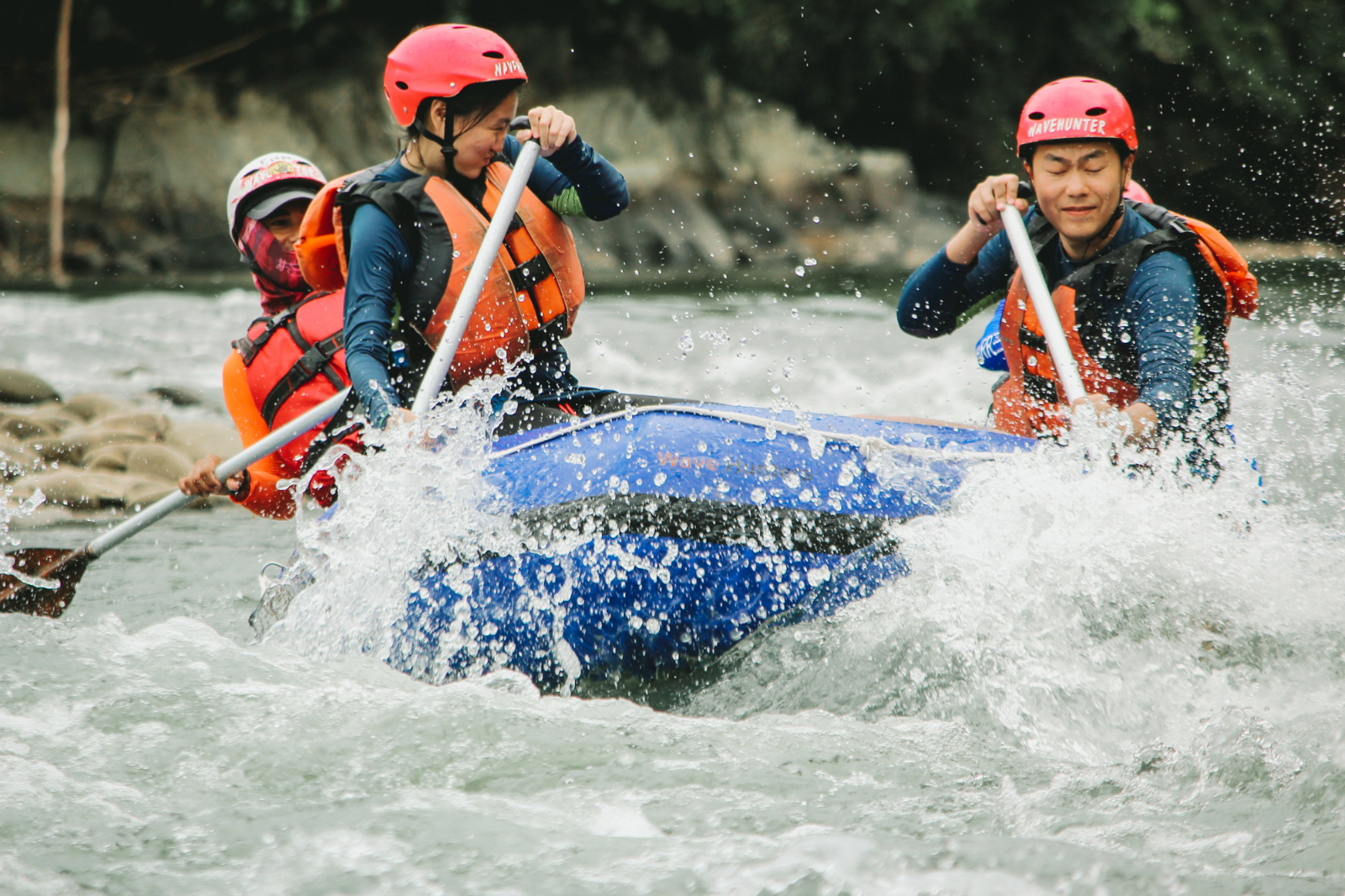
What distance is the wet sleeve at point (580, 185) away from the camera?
3.55 metres

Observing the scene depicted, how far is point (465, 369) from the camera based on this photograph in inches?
136

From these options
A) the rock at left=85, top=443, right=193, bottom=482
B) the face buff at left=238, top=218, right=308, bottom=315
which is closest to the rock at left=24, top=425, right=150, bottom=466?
the rock at left=85, top=443, right=193, bottom=482

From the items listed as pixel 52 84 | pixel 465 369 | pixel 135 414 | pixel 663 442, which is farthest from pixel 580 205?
pixel 52 84

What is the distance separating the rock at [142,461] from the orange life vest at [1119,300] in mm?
4383

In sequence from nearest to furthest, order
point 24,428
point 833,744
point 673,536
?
point 833,744 → point 673,536 → point 24,428

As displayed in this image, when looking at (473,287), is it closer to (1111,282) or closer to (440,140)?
(440,140)

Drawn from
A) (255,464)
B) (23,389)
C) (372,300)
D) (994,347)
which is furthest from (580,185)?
(23,389)

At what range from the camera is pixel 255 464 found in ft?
12.6

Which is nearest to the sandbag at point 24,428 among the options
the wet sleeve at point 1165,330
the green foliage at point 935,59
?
the wet sleeve at point 1165,330

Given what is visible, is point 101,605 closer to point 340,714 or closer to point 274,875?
point 340,714

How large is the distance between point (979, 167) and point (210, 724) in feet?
60.5

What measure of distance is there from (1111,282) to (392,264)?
191 centimetres

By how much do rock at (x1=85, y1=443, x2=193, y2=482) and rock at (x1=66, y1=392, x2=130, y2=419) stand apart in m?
1.07

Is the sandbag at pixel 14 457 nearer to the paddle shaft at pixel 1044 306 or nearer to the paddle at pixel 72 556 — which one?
the paddle at pixel 72 556
